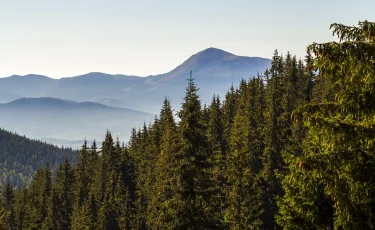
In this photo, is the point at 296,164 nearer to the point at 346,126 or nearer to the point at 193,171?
the point at 346,126

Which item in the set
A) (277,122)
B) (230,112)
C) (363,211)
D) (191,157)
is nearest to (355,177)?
(363,211)

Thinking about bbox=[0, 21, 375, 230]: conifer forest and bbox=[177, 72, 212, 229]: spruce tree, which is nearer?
bbox=[0, 21, 375, 230]: conifer forest

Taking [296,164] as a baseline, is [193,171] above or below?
below

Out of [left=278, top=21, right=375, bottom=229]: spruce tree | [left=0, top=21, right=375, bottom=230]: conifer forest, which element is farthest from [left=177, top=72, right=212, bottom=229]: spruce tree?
[left=278, top=21, right=375, bottom=229]: spruce tree

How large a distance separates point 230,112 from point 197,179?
178ft

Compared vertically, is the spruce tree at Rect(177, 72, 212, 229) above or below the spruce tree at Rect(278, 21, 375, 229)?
below

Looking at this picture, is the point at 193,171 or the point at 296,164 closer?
the point at 296,164

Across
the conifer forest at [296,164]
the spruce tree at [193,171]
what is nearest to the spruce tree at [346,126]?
the conifer forest at [296,164]

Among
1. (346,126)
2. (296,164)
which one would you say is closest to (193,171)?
(296,164)

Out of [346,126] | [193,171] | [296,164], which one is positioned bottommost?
[193,171]

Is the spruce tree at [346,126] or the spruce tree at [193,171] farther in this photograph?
the spruce tree at [193,171]

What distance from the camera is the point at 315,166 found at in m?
9.19

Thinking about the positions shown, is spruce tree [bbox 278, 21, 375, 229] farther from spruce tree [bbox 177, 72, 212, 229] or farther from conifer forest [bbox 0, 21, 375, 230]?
spruce tree [bbox 177, 72, 212, 229]

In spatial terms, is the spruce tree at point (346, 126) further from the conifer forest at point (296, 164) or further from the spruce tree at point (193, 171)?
the spruce tree at point (193, 171)
